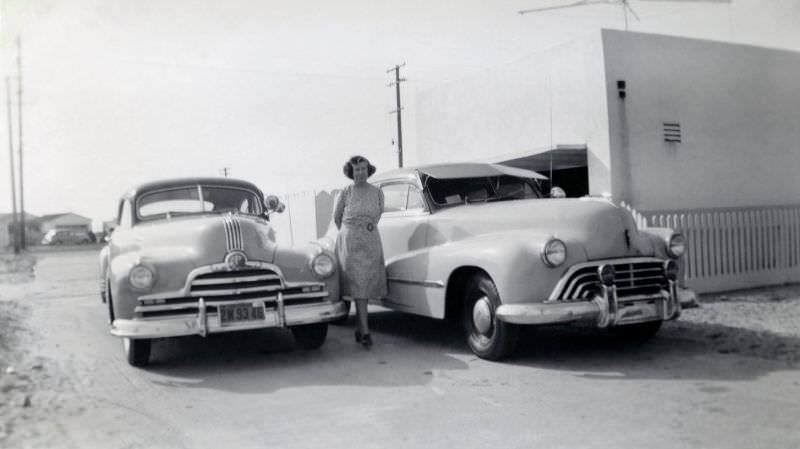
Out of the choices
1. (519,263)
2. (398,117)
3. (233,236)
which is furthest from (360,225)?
(398,117)

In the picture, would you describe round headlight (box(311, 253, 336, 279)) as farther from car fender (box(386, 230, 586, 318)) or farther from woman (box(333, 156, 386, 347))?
car fender (box(386, 230, 586, 318))

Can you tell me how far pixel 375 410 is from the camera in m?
4.24

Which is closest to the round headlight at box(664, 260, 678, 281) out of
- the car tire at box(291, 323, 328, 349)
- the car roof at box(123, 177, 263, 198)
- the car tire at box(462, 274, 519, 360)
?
→ the car tire at box(462, 274, 519, 360)

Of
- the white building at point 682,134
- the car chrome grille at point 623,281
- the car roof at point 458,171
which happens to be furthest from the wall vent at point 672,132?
the car chrome grille at point 623,281

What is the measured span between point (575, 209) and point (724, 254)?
560 cm

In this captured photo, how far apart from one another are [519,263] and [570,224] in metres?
0.63

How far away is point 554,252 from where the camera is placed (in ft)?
16.9

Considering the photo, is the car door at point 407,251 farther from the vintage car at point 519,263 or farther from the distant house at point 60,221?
the distant house at point 60,221

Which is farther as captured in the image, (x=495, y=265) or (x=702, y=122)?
(x=702, y=122)

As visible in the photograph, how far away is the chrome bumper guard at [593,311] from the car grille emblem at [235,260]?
2082 millimetres

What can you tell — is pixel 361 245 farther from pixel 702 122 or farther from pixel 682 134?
pixel 702 122

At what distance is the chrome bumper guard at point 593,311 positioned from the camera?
5.03 m

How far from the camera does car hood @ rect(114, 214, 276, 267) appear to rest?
220 inches

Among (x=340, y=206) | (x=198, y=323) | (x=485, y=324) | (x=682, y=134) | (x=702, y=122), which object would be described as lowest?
(x=485, y=324)
